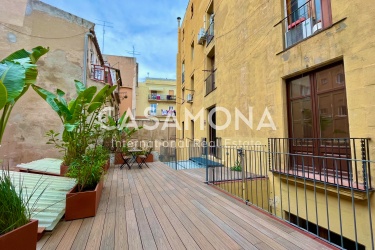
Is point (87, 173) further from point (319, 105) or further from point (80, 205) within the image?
point (319, 105)

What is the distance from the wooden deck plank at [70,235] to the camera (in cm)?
214

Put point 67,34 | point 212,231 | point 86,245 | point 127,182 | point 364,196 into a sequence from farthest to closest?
point 67,34, point 127,182, point 364,196, point 212,231, point 86,245

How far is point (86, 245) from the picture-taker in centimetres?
217

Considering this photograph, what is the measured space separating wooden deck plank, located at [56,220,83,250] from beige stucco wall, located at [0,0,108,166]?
6.24m

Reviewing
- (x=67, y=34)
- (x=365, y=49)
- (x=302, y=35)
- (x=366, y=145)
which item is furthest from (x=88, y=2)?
(x=366, y=145)

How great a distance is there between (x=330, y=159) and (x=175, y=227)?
397 centimetres

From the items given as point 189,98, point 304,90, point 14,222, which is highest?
point 189,98

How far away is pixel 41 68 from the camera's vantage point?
24.4 ft

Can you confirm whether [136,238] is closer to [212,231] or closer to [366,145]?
[212,231]

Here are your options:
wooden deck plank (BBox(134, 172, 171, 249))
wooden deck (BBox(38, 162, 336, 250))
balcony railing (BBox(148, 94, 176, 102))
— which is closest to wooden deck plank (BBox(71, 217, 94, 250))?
wooden deck (BBox(38, 162, 336, 250))

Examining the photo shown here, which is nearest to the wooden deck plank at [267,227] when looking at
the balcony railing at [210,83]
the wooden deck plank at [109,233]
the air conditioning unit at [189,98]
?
the wooden deck plank at [109,233]

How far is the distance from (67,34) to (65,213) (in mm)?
8247

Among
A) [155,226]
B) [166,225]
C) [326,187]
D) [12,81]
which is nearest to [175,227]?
[166,225]

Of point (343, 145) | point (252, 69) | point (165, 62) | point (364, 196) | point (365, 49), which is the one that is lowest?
point (364, 196)
